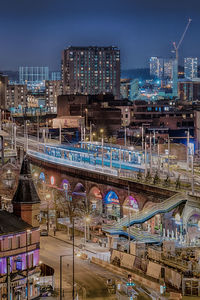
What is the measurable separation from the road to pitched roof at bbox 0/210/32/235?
3.62 m

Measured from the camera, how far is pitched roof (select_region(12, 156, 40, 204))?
132ft

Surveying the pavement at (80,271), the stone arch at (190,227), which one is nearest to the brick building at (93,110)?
the stone arch at (190,227)

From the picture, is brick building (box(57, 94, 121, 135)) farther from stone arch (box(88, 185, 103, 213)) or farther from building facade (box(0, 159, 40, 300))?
building facade (box(0, 159, 40, 300))

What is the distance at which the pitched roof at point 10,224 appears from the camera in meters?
36.8

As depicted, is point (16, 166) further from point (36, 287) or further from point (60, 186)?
point (36, 287)

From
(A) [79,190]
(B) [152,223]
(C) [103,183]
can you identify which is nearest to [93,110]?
(A) [79,190]

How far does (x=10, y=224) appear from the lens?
123ft

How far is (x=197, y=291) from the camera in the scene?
37.6 meters

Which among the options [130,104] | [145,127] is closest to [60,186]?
[145,127]

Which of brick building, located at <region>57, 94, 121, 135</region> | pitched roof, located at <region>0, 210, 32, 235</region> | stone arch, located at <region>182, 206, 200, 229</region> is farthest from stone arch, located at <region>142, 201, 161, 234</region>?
brick building, located at <region>57, 94, 121, 135</region>

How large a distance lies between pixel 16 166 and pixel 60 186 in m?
5.53

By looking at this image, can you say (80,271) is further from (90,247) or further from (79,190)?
(79,190)

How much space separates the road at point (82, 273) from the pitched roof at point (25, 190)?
4544 mm

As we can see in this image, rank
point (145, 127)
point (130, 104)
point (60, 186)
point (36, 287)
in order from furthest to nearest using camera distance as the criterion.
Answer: point (130, 104) < point (145, 127) < point (60, 186) < point (36, 287)
